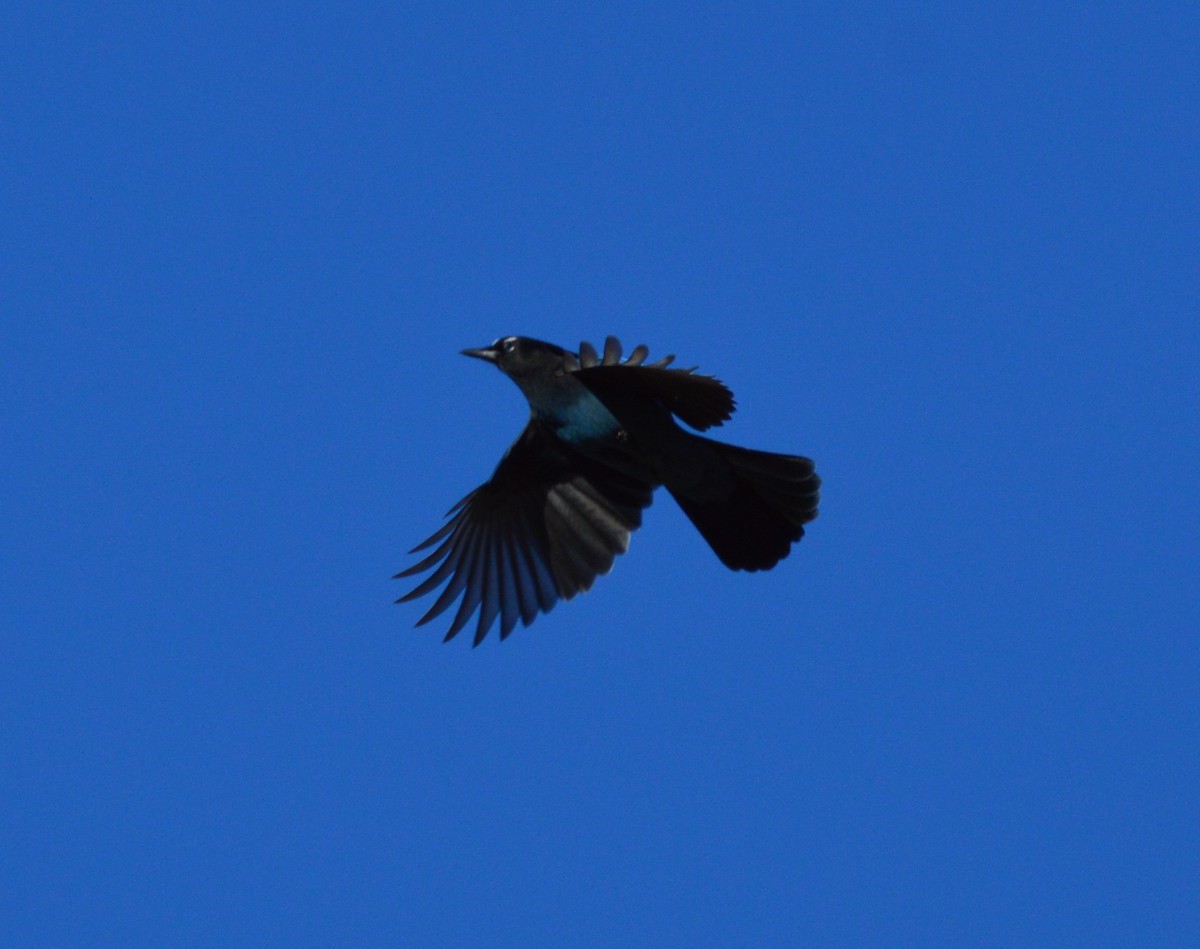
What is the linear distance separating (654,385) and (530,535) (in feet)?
6.27

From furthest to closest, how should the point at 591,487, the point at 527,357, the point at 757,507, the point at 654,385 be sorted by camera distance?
the point at 591,487
the point at 757,507
the point at 527,357
the point at 654,385

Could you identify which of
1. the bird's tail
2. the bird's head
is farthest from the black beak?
the bird's tail

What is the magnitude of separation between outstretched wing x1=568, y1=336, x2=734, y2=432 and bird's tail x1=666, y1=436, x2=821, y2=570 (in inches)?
16.3

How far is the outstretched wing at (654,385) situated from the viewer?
32.8ft

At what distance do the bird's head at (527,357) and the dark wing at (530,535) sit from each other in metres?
0.73

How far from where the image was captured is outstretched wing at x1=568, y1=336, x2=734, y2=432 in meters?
9.99

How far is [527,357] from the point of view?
34.9ft

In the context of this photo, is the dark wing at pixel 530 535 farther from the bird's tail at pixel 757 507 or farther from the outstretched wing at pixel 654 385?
the outstretched wing at pixel 654 385

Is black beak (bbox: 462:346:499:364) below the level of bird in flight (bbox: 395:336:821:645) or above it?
above

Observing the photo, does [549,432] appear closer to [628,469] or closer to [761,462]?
[628,469]

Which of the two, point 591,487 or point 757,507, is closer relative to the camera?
point 757,507

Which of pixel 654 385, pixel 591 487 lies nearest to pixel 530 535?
pixel 591 487

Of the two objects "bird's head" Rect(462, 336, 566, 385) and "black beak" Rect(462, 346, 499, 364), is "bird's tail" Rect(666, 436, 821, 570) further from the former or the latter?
"black beak" Rect(462, 346, 499, 364)

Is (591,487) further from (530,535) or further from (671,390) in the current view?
(671,390)
